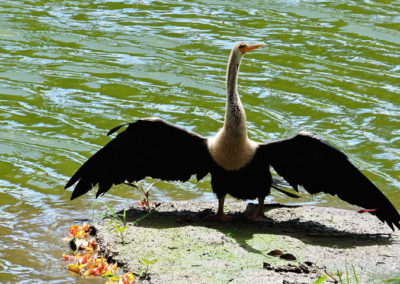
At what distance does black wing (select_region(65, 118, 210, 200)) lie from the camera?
257 inches

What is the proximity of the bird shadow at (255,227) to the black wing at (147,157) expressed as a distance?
0.33 m

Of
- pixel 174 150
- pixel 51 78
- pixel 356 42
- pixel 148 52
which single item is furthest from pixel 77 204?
pixel 356 42

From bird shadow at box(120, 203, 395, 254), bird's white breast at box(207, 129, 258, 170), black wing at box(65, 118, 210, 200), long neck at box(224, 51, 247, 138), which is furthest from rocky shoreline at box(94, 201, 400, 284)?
long neck at box(224, 51, 247, 138)

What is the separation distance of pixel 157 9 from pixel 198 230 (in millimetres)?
7828

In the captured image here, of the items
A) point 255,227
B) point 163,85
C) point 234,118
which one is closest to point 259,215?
point 255,227

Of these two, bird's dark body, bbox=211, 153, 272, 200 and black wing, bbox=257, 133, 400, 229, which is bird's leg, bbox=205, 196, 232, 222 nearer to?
bird's dark body, bbox=211, 153, 272, 200

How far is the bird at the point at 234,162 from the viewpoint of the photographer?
20.5 feet

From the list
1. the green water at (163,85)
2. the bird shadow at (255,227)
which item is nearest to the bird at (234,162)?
the bird shadow at (255,227)

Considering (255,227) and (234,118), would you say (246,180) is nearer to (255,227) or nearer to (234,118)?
(255,227)

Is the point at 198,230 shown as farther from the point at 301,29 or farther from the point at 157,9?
the point at 157,9

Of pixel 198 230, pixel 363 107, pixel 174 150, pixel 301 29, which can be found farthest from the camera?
pixel 301 29

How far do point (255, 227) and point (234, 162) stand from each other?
1.86 feet

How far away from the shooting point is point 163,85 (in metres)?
10.4

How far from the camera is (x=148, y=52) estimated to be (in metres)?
11.4
